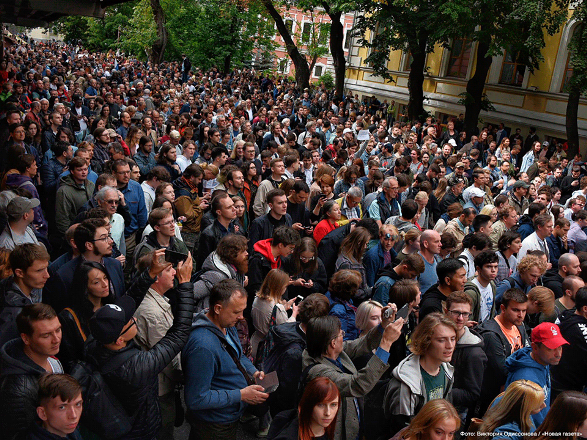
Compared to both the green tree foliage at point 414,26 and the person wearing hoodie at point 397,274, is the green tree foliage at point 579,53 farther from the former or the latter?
the person wearing hoodie at point 397,274

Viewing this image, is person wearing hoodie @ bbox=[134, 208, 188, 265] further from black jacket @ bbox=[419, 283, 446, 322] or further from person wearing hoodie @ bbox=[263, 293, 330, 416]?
black jacket @ bbox=[419, 283, 446, 322]

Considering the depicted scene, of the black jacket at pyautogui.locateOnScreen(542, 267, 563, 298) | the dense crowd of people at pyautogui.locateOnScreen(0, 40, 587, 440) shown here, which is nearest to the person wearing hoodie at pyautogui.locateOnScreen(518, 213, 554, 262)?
the dense crowd of people at pyautogui.locateOnScreen(0, 40, 587, 440)

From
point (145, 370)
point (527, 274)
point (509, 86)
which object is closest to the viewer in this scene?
point (145, 370)

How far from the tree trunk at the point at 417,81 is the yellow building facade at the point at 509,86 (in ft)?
7.05

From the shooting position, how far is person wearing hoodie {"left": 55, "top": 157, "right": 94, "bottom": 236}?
6.32 m

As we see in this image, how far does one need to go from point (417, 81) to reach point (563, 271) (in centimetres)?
1742

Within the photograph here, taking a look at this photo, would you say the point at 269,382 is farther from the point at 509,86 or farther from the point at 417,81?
the point at 509,86

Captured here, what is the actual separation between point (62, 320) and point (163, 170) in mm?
3602

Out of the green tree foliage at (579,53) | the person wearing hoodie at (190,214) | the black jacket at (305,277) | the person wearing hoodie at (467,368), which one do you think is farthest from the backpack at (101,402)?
the green tree foliage at (579,53)

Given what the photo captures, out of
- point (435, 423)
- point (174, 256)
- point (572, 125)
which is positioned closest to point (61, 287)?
point (174, 256)

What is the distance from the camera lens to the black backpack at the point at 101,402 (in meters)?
3.06

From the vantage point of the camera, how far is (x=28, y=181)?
6.25 m

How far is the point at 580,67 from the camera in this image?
15.3 m

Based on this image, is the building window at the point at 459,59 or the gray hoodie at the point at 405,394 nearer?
the gray hoodie at the point at 405,394
